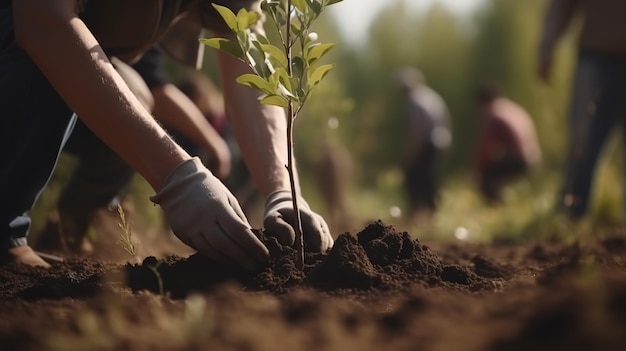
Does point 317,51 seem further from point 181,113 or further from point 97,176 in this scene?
point 181,113

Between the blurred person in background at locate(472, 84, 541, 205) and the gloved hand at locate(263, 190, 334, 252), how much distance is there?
25.0 ft

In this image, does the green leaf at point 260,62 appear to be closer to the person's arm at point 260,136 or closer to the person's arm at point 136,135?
the person's arm at point 136,135

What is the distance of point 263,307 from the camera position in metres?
1.48

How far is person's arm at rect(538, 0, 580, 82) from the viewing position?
5066 mm

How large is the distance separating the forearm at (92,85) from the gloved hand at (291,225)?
1.03 ft

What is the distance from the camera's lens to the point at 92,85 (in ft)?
6.51

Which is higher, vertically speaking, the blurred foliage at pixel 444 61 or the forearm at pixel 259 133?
the blurred foliage at pixel 444 61

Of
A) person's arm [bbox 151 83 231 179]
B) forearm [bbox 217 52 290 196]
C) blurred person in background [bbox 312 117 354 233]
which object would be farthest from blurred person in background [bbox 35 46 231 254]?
blurred person in background [bbox 312 117 354 233]

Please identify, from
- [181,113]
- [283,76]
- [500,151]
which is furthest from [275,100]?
[500,151]

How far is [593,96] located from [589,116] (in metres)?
0.12

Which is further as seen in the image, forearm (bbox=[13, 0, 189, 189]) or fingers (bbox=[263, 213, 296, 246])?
fingers (bbox=[263, 213, 296, 246])

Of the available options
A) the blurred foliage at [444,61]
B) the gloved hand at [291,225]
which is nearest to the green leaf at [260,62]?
the gloved hand at [291,225]

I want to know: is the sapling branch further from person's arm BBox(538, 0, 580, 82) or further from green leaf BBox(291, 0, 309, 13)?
person's arm BBox(538, 0, 580, 82)

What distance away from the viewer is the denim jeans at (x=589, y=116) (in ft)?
14.4
